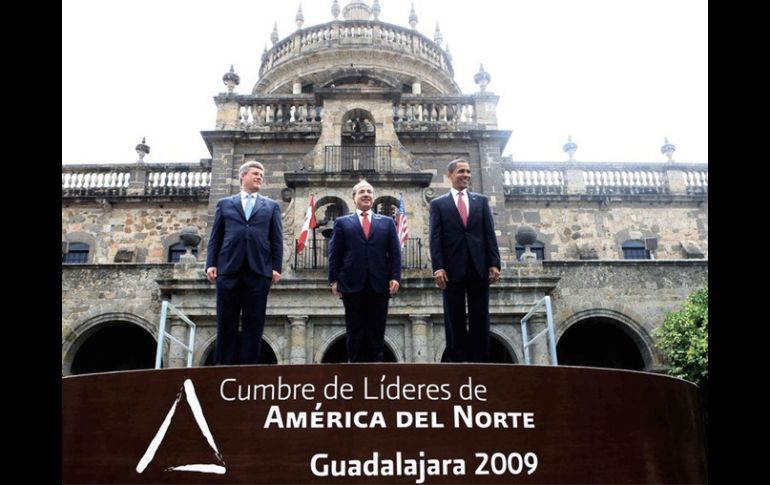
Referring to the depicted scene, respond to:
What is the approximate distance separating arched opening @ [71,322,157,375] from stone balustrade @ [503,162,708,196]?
1231 centimetres

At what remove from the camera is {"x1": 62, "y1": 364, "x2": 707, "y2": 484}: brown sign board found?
4816 mm

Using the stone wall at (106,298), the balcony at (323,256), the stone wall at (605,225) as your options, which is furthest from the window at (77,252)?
the stone wall at (605,225)

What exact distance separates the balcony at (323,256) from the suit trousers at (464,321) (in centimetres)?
857

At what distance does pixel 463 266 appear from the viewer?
7.48 meters

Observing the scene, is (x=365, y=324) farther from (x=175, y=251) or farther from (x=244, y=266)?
(x=175, y=251)

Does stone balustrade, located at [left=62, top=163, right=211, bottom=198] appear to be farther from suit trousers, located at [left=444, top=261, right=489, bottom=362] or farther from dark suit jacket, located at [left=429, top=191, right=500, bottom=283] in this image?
suit trousers, located at [left=444, top=261, right=489, bottom=362]

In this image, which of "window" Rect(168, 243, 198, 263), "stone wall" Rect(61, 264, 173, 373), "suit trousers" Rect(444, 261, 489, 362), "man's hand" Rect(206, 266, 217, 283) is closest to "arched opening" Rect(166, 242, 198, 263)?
"window" Rect(168, 243, 198, 263)

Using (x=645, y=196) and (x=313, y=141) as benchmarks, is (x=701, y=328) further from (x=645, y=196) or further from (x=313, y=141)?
(x=313, y=141)

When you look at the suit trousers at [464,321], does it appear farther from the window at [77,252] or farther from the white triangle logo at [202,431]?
the window at [77,252]

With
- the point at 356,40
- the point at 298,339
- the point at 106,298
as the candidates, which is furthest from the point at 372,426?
the point at 356,40

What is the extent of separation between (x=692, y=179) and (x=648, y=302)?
8.45 metres

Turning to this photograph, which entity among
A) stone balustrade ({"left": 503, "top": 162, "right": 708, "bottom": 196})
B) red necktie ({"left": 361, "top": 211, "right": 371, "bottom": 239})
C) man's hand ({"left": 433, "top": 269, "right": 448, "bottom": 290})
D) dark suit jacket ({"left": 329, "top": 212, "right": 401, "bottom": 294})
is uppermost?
stone balustrade ({"left": 503, "top": 162, "right": 708, "bottom": 196})

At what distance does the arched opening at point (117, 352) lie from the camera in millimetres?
18438

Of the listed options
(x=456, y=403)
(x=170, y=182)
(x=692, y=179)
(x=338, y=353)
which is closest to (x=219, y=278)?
(x=456, y=403)
